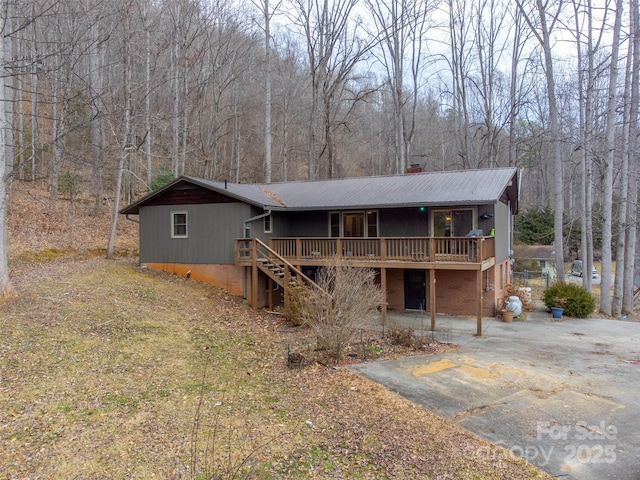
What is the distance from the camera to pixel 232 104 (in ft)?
90.7

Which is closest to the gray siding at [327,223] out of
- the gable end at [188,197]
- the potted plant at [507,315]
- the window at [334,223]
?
the window at [334,223]

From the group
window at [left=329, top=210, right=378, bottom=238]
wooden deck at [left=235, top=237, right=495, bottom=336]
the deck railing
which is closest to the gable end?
wooden deck at [left=235, top=237, right=495, bottom=336]

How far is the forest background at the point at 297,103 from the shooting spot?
16.2 meters

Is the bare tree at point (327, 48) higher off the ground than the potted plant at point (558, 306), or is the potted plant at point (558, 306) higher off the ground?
the bare tree at point (327, 48)

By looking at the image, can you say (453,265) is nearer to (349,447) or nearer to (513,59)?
(349,447)

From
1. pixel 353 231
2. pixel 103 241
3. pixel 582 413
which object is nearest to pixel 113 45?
pixel 103 241

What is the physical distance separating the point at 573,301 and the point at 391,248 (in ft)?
25.0

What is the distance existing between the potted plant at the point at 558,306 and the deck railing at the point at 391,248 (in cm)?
336

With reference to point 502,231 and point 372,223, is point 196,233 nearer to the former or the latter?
point 372,223

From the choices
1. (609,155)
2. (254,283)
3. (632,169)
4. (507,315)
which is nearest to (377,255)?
(254,283)

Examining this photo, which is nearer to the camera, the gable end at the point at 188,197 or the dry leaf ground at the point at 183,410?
the dry leaf ground at the point at 183,410

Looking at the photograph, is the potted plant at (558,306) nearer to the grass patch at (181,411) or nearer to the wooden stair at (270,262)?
the wooden stair at (270,262)

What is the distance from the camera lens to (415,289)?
49.5 feet

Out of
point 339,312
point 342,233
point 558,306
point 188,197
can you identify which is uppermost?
point 188,197
